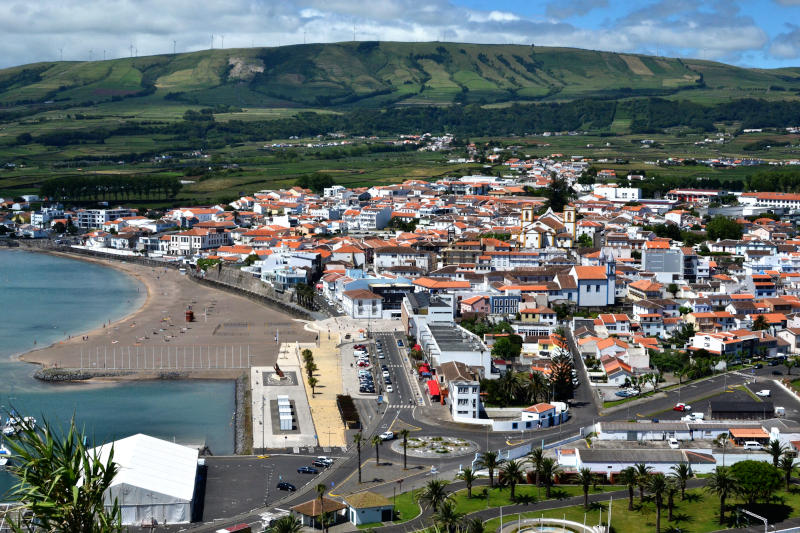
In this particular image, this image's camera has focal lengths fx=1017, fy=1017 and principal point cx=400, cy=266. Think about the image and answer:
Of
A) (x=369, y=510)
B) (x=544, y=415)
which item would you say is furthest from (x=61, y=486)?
(x=544, y=415)

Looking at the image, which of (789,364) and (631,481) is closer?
(631,481)

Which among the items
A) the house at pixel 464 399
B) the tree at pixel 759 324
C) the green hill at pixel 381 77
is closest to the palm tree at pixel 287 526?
the house at pixel 464 399

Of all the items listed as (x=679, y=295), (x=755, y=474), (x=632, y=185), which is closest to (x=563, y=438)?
(x=755, y=474)

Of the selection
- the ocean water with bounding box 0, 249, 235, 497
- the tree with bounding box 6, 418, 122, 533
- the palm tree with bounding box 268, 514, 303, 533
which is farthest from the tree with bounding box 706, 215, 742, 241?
the tree with bounding box 6, 418, 122, 533

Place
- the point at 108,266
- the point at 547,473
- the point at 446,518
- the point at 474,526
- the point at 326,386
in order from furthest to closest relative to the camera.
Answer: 1. the point at 108,266
2. the point at 326,386
3. the point at 547,473
4. the point at 446,518
5. the point at 474,526

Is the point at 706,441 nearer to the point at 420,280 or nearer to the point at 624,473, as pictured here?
the point at 624,473

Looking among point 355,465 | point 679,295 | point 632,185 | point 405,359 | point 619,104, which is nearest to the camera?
point 355,465

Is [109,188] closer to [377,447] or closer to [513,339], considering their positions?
[513,339]

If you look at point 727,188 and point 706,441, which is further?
point 727,188
